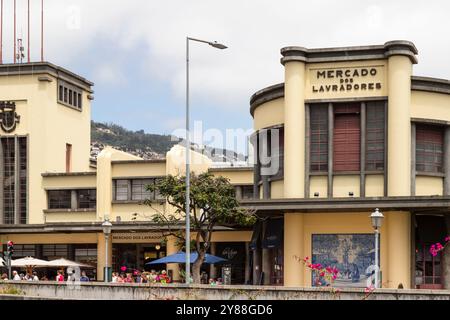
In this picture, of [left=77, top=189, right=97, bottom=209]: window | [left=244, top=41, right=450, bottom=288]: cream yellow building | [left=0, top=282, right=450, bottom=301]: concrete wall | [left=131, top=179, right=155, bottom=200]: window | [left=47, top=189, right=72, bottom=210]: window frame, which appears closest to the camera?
[left=0, top=282, right=450, bottom=301]: concrete wall

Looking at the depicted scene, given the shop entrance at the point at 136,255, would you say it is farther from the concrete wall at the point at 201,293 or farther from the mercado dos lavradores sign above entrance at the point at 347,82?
the concrete wall at the point at 201,293

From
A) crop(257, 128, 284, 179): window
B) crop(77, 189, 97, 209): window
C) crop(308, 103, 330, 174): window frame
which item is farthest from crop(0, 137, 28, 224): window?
crop(308, 103, 330, 174): window frame

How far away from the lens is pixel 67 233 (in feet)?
207

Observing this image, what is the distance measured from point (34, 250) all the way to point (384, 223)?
93.4 feet

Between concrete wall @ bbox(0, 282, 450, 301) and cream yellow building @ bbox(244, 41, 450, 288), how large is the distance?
15312mm

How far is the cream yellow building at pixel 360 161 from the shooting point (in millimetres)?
45500

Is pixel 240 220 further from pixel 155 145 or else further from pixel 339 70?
pixel 155 145

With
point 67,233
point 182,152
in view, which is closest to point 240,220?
point 182,152

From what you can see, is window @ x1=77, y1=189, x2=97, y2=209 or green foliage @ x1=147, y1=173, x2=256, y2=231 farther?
window @ x1=77, y1=189, x2=97, y2=209

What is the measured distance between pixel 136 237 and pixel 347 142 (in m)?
20.3

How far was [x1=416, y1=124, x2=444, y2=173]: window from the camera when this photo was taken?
46.9 m

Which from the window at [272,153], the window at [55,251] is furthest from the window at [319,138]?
the window at [55,251]

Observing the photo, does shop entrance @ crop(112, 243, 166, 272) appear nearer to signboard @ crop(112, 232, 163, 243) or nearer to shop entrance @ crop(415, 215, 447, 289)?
signboard @ crop(112, 232, 163, 243)

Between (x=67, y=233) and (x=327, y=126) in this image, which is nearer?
(x=327, y=126)
